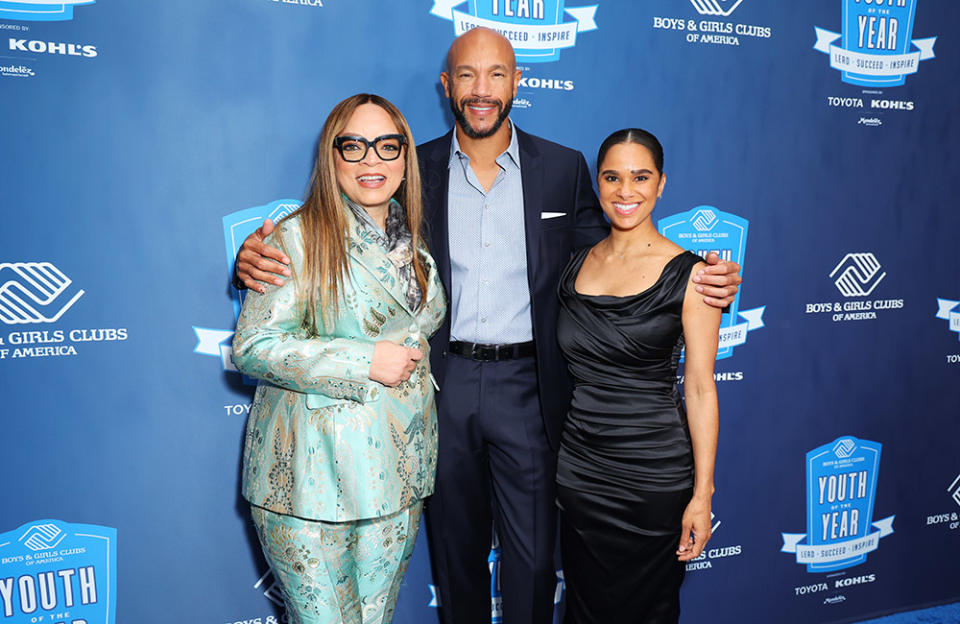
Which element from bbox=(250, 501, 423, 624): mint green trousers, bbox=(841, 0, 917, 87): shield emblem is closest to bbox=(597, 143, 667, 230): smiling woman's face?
bbox=(250, 501, 423, 624): mint green trousers

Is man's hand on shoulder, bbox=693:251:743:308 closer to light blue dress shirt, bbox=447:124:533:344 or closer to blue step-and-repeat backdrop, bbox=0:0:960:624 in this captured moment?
light blue dress shirt, bbox=447:124:533:344

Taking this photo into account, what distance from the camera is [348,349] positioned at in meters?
1.35

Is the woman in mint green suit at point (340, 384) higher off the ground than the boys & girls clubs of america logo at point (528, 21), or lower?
lower

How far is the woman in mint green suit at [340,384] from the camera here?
136 cm

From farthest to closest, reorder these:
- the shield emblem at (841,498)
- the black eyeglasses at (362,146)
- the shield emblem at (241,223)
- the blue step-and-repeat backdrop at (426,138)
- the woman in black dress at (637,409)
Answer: the shield emblem at (841,498) → the shield emblem at (241,223) → the blue step-and-repeat backdrop at (426,138) → the woman in black dress at (637,409) → the black eyeglasses at (362,146)

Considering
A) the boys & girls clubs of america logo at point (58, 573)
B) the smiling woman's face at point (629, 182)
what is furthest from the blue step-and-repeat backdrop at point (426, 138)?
the smiling woman's face at point (629, 182)

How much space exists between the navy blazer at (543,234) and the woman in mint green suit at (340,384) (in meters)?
0.32

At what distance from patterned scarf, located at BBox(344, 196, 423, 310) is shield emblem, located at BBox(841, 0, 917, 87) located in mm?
2025

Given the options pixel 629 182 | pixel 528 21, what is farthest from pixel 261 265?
pixel 528 21

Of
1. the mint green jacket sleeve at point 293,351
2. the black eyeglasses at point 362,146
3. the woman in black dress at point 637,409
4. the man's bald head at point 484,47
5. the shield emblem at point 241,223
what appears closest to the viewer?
the mint green jacket sleeve at point 293,351

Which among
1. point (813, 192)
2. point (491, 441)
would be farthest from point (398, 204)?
point (813, 192)

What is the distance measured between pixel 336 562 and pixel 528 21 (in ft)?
5.90

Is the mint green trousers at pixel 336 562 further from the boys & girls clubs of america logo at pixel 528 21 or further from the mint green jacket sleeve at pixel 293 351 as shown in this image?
the boys & girls clubs of america logo at pixel 528 21

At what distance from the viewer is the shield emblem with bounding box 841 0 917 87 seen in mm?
2471
